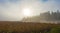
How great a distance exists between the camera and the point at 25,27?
6.91 feet

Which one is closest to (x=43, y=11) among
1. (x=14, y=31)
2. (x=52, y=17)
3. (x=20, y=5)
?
(x=52, y=17)

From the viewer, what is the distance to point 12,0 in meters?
2.16

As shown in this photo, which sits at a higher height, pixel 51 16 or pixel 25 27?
pixel 51 16

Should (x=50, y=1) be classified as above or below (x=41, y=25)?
above

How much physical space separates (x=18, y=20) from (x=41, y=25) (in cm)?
31

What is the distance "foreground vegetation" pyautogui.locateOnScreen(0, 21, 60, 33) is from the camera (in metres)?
2.08

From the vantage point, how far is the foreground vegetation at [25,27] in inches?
81.9

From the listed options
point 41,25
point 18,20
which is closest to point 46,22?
point 41,25

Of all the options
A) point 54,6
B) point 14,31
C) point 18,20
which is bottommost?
point 14,31

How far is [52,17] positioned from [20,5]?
458 millimetres

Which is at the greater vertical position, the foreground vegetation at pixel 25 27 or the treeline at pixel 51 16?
the treeline at pixel 51 16

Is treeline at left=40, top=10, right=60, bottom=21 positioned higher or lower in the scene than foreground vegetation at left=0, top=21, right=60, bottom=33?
higher

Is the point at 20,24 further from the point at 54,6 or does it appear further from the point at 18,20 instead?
the point at 54,6

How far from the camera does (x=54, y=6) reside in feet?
7.07
